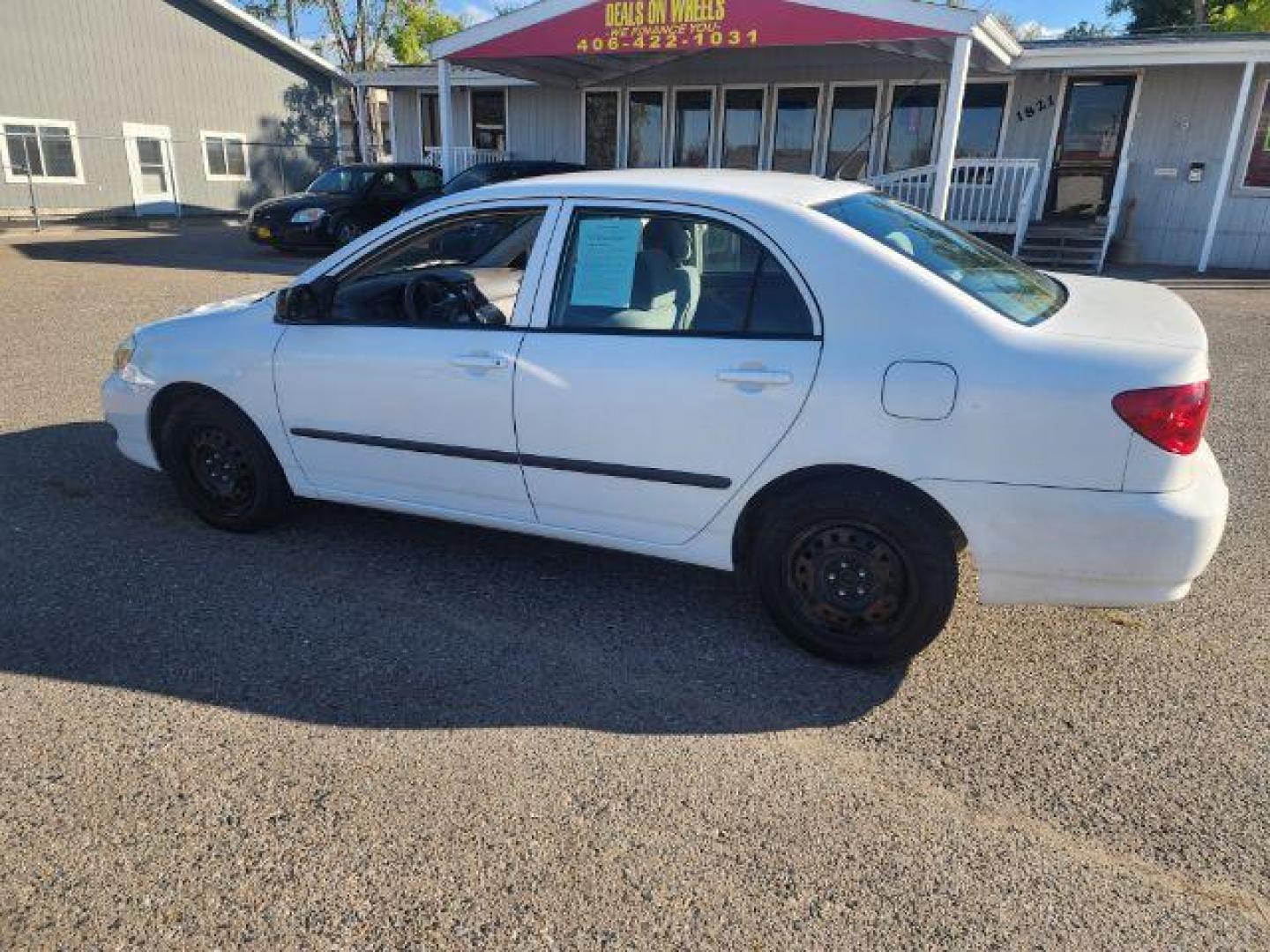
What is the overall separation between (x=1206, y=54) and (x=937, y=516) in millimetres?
13753

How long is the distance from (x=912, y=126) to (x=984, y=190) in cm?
231

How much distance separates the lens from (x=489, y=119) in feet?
65.1

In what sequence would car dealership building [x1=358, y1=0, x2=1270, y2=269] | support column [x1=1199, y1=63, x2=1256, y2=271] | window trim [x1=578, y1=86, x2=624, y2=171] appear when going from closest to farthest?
car dealership building [x1=358, y1=0, x2=1270, y2=269], support column [x1=1199, y1=63, x2=1256, y2=271], window trim [x1=578, y1=86, x2=624, y2=171]

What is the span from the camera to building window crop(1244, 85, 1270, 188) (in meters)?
13.6

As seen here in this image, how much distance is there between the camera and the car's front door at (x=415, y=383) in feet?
11.1

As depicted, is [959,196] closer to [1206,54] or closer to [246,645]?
[1206,54]

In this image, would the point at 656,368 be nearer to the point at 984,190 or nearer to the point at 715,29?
the point at 715,29

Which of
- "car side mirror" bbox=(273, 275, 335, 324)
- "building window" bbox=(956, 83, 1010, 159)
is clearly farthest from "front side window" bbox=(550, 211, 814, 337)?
"building window" bbox=(956, 83, 1010, 159)

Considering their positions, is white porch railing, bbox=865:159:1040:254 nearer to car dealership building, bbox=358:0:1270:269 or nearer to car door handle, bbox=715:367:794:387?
car dealership building, bbox=358:0:1270:269

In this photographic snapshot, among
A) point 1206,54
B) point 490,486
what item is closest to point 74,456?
point 490,486

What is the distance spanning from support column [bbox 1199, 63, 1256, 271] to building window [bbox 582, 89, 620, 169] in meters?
10.6

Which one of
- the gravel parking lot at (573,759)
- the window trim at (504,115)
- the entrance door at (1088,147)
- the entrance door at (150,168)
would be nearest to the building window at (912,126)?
the entrance door at (1088,147)

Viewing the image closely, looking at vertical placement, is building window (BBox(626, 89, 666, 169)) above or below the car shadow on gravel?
above

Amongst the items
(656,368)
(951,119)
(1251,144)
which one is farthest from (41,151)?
(1251,144)
